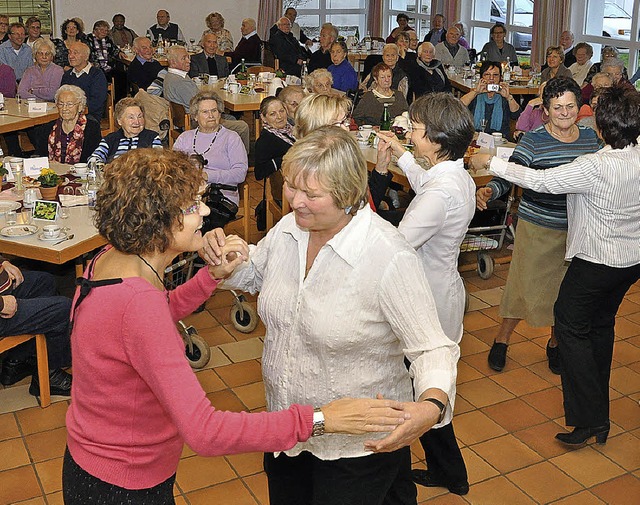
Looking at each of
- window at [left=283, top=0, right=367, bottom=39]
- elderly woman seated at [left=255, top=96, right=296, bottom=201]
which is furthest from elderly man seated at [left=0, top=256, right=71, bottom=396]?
window at [left=283, top=0, right=367, bottom=39]

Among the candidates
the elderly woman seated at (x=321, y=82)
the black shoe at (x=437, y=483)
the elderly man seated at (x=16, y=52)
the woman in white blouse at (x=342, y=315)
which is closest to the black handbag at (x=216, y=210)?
the black shoe at (x=437, y=483)

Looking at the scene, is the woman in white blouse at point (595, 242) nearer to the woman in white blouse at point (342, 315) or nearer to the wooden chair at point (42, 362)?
the woman in white blouse at point (342, 315)

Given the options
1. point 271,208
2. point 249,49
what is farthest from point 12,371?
point 249,49

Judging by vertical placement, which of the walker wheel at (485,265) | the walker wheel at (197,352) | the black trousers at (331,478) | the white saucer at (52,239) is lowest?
the walker wheel at (197,352)

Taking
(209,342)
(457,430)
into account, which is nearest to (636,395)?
(457,430)

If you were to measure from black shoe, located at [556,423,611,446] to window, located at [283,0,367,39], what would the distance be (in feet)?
45.7

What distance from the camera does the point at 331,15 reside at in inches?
667

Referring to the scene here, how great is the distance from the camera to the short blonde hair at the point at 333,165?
212cm

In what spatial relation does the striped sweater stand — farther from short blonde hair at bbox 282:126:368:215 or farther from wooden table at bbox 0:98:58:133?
wooden table at bbox 0:98:58:133

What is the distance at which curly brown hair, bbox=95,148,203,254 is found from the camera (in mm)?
1871

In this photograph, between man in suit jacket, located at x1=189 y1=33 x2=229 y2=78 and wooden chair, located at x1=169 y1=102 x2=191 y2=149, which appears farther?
man in suit jacket, located at x1=189 y1=33 x2=229 y2=78

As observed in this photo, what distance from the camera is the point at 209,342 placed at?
15.6ft

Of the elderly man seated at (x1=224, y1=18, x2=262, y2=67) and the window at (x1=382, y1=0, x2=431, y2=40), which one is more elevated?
the window at (x1=382, y1=0, x2=431, y2=40)

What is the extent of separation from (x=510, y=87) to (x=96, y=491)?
8.71m
